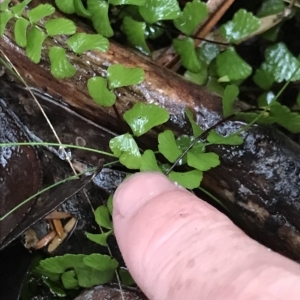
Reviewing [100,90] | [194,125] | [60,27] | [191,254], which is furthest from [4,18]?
[191,254]

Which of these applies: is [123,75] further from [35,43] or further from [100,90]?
[35,43]

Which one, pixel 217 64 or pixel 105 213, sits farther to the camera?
pixel 217 64

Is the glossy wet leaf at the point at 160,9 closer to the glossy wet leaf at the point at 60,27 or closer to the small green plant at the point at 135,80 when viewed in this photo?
the small green plant at the point at 135,80

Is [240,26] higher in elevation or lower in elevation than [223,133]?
higher

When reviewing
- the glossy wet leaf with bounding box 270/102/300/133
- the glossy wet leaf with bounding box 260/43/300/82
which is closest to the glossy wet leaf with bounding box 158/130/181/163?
the glossy wet leaf with bounding box 270/102/300/133

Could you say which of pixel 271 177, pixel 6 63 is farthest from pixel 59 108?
pixel 271 177

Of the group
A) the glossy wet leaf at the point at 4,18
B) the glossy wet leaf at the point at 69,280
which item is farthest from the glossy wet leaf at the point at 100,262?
the glossy wet leaf at the point at 4,18

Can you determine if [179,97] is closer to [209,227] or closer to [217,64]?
[217,64]
